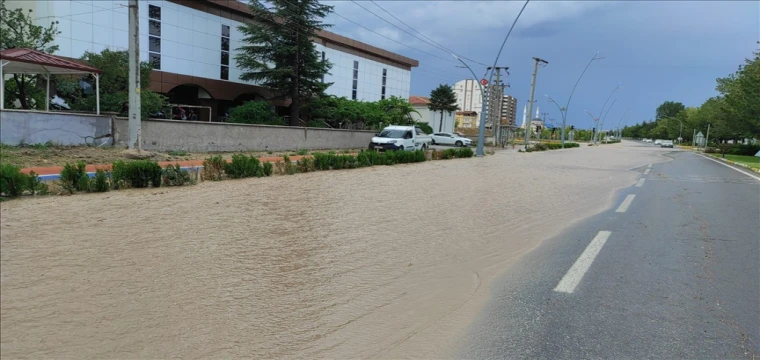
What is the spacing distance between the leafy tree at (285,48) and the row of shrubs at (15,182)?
982 inches

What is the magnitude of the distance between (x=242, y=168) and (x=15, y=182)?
557 centimetres

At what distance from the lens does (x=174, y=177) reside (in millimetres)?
9945

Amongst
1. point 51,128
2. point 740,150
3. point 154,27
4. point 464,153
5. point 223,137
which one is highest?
point 154,27

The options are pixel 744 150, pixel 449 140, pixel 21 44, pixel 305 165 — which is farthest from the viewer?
pixel 744 150

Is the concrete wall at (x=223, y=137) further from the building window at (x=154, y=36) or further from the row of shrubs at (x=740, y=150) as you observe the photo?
the row of shrubs at (x=740, y=150)

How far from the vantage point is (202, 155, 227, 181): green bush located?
11.5 meters

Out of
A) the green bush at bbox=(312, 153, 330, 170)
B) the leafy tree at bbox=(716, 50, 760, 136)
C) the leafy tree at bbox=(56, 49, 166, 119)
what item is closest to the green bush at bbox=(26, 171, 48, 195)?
the green bush at bbox=(312, 153, 330, 170)

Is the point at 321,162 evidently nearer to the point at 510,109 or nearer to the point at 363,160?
the point at 363,160

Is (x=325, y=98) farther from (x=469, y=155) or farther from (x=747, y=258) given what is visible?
(x=747, y=258)

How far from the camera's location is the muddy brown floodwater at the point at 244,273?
11.3ft

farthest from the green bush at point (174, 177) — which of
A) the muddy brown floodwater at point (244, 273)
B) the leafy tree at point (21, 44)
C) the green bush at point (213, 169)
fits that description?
the leafy tree at point (21, 44)

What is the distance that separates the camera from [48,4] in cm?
2428

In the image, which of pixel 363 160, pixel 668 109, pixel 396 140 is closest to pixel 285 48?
pixel 396 140

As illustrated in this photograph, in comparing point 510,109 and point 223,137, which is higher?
point 510,109
